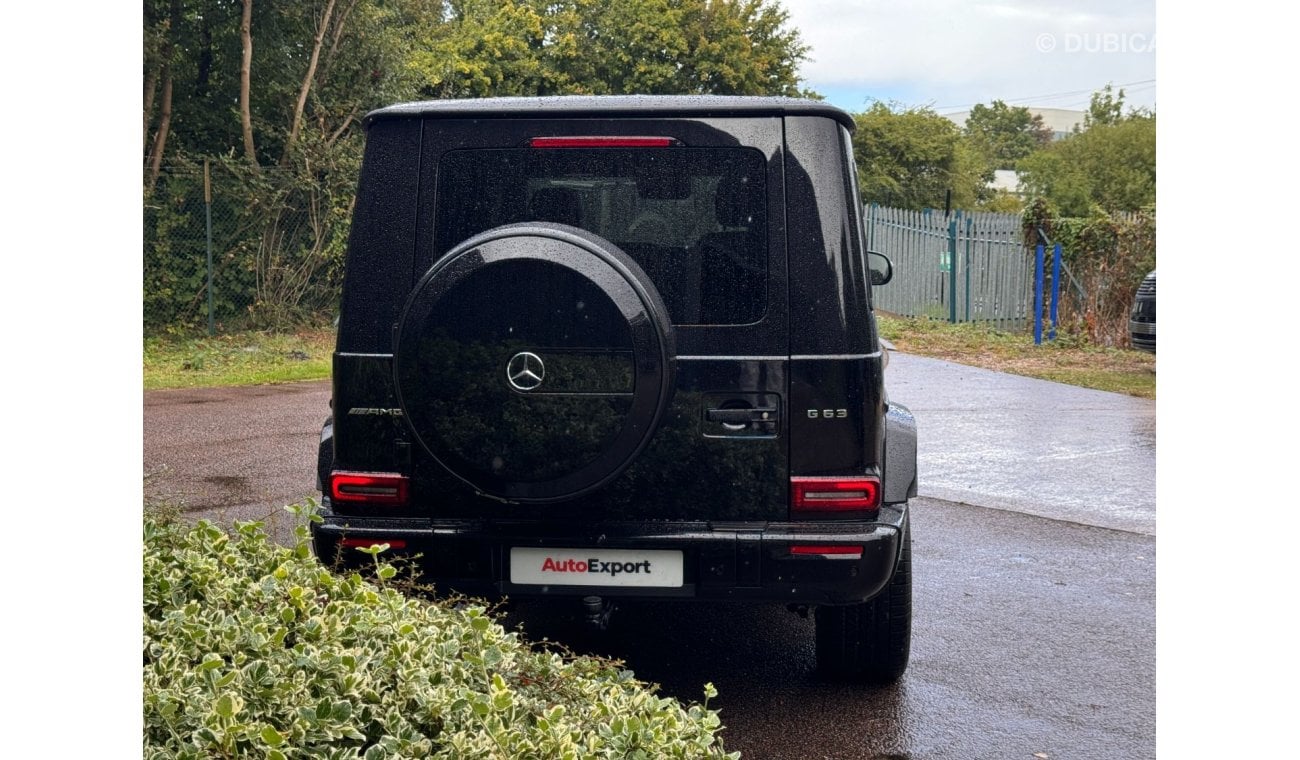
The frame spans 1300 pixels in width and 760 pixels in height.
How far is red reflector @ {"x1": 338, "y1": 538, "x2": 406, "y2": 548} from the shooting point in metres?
3.99

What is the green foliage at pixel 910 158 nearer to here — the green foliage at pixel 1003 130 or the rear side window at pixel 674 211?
the green foliage at pixel 1003 130

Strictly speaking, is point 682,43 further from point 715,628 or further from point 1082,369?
point 715,628

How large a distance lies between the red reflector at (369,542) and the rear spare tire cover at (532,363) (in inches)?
16.3

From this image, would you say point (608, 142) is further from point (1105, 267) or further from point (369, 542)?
point (1105, 267)

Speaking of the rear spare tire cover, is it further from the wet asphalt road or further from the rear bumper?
the wet asphalt road

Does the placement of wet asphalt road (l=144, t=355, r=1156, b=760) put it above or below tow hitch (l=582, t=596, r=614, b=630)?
below

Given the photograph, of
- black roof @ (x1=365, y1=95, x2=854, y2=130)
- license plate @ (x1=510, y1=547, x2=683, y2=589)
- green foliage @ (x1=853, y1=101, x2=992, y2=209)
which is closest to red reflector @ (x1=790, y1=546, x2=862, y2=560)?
license plate @ (x1=510, y1=547, x2=683, y2=589)

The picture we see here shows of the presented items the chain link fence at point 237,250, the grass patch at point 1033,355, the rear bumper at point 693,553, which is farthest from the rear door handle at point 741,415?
the chain link fence at point 237,250

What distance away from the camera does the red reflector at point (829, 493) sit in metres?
3.92

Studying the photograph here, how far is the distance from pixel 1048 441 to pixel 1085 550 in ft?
11.6

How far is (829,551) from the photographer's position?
154 inches

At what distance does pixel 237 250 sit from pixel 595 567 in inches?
558
